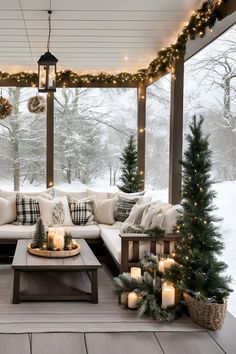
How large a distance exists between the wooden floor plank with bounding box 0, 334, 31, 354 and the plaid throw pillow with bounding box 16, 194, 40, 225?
3.08m

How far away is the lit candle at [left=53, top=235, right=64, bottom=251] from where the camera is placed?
482cm

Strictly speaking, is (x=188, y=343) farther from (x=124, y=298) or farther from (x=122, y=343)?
(x=124, y=298)

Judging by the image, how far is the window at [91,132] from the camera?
327 inches

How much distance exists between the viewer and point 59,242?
4.85 meters

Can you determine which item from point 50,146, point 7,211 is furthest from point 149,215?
point 50,146

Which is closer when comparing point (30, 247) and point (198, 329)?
point (198, 329)

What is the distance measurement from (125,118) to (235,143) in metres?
4.28

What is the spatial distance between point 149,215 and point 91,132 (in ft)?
11.7

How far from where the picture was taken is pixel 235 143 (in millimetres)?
4301

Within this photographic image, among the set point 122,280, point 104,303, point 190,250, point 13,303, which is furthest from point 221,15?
point 13,303

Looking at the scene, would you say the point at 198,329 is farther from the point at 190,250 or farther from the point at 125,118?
the point at 125,118

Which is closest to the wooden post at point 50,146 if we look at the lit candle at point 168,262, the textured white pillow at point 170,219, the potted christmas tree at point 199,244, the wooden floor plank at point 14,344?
the textured white pillow at point 170,219

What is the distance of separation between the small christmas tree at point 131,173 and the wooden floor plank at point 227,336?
3686mm

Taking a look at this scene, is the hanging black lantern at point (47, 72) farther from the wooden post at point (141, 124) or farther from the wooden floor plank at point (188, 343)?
the wooden post at point (141, 124)
